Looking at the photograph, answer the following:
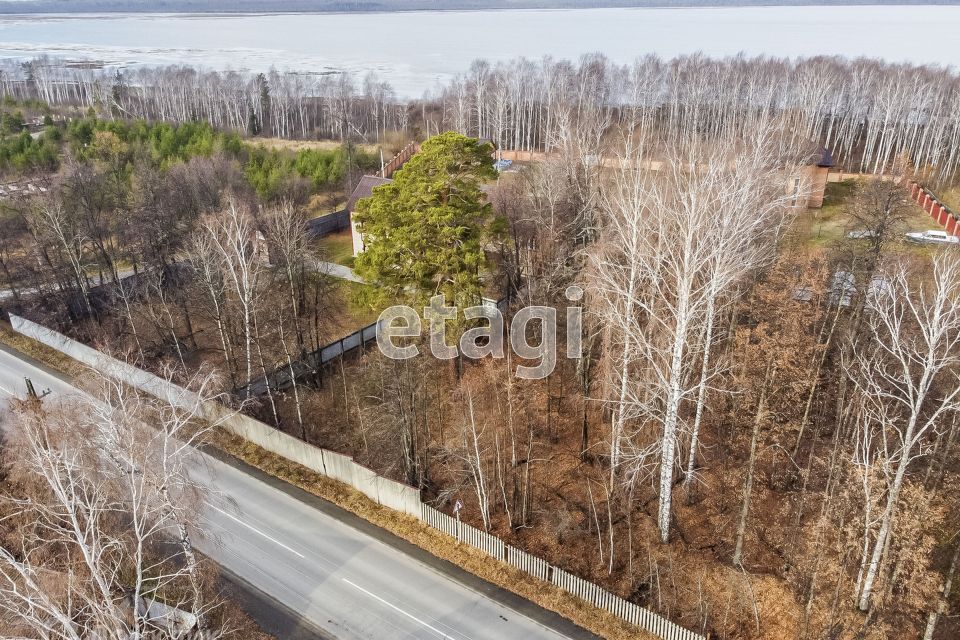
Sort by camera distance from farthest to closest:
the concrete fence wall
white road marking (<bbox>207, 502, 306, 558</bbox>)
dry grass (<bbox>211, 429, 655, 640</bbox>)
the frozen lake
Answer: the frozen lake, white road marking (<bbox>207, 502, 306, 558</bbox>), dry grass (<bbox>211, 429, 655, 640</bbox>), the concrete fence wall

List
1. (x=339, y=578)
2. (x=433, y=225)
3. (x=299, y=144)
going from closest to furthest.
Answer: (x=339, y=578) → (x=433, y=225) → (x=299, y=144)

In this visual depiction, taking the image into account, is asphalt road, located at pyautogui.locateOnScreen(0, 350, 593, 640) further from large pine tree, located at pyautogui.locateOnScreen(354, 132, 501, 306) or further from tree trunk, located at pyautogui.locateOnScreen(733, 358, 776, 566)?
large pine tree, located at pyautogui.locateOnScreen(354, 132, 501, 306)

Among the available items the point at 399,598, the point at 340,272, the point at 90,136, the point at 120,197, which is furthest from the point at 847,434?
the point at 90,136

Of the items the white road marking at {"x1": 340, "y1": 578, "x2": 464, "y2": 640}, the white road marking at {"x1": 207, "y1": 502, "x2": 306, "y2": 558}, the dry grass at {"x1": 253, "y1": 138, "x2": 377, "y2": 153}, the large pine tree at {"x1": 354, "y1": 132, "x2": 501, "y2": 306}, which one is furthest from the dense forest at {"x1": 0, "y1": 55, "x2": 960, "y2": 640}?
the dry grass at {"x1": 253, "y1": 138, "x2": 377, "y2": 153}

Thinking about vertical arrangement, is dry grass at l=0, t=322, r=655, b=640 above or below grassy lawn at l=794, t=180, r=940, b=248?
below

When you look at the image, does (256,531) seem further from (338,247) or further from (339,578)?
(338,247)

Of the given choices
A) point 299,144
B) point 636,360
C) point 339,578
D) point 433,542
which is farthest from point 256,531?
point 299,144
